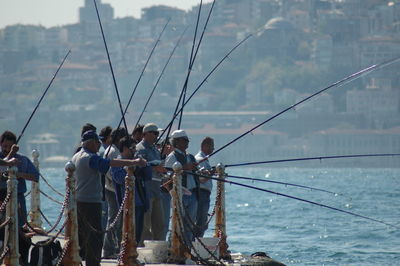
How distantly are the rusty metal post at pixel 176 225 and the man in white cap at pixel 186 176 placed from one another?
0.08m

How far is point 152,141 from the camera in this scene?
11469mm

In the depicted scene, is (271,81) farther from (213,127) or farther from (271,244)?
(271,244)

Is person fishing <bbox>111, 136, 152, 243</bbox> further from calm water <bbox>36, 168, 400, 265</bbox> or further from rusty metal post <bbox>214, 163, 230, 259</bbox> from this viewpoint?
calm water <bbox>36, 168, 400, 265</bbox>

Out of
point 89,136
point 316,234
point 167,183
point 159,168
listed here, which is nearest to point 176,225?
point 159,168

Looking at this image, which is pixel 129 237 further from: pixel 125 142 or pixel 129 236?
pixel 125 142

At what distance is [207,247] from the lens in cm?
1157

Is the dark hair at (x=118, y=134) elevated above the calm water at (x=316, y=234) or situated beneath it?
elevated above

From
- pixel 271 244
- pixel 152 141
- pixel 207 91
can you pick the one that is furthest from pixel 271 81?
pixel 152 141

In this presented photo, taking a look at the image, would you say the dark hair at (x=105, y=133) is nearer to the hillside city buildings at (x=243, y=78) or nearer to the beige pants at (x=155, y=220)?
the beige pants at (x=155, y=220)

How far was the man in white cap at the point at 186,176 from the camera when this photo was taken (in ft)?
37.1

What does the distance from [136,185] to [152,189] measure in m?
0.70

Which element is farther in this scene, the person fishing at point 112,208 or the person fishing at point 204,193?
the person fishing at point 204,193

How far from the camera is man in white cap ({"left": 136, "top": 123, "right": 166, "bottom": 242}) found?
450 inches

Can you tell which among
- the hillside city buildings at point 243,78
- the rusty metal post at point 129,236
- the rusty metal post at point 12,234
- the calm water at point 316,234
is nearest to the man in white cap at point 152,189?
the rusty metal post at point 129,236
